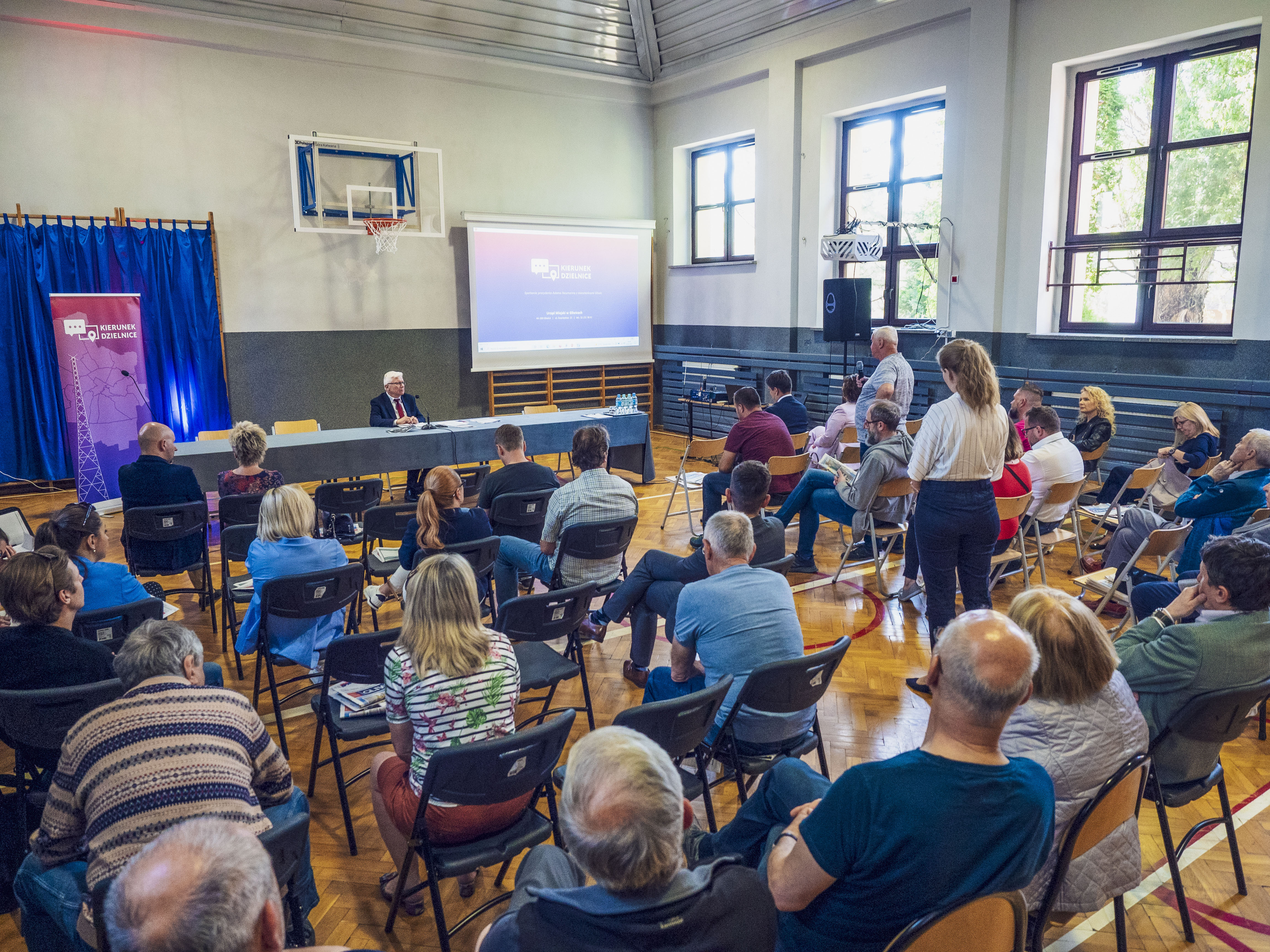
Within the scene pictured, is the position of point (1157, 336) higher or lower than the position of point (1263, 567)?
higher

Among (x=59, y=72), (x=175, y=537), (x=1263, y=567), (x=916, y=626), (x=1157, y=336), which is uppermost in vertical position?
(x=59, y=72)

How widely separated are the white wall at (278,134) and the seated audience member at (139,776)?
8.18m

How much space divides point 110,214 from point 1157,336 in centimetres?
983

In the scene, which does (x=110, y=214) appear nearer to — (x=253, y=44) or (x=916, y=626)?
(x=253, y=44)

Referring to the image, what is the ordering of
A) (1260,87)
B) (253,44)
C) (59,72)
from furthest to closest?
(253,44)
(59,72)
(1260,87)

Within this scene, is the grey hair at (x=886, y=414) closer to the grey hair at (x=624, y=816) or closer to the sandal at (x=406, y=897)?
the sandal at (x=406, y=897)

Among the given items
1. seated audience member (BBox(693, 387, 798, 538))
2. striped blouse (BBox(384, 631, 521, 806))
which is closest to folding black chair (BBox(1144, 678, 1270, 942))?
striped blouse (BBox(384, 631, 521, 806))

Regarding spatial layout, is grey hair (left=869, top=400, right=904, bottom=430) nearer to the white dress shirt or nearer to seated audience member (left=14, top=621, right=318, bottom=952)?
the white dress shirt

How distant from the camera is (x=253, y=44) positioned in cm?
898

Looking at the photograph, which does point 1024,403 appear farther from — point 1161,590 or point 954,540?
point 1161,590

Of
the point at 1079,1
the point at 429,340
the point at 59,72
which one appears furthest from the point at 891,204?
the point at 59,72

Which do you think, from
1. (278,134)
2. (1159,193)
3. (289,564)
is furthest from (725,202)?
(289,564)

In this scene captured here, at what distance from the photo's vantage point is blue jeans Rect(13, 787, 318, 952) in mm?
1964

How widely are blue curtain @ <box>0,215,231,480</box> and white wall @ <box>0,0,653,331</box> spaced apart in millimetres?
305
